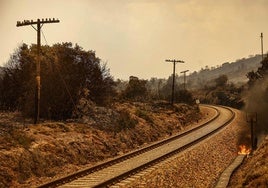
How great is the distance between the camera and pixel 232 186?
59.3ft

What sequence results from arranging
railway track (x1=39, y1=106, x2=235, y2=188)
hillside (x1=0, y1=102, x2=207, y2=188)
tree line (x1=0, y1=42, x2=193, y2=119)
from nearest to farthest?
railway track (x1=39, y1=106, x2=235, y2=188) < hillside (x1=0, y1=102, x2=207, y2=188) < tree line (x1=0, y1=42, x2=193, y2=119)

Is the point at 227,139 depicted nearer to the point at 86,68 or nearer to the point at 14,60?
the point at 86,68

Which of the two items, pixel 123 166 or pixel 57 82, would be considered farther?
pixel 57 82

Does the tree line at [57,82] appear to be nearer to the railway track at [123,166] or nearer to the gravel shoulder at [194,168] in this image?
the railway track at [123,166]

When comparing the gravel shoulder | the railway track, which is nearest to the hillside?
the railway track

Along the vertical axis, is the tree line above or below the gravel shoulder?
above

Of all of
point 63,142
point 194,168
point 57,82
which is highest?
point 57,82

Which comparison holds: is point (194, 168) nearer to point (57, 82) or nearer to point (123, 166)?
point (123, 166)

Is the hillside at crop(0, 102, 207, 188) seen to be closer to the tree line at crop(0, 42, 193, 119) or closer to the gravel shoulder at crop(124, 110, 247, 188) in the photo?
the tree line at crop(0, 42, 193, 119)

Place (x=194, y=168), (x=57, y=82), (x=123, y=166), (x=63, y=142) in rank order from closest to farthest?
(x=194, y=168)
(x=123, y=166)
(x=63, y=142)
(x=57, y=82)

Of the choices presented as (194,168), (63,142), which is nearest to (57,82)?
(63,142)

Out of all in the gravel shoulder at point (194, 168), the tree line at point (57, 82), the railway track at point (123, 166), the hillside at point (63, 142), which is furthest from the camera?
the tree line at point (57, 82)

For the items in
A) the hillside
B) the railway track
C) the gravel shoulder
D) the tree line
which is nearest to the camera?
the railway track

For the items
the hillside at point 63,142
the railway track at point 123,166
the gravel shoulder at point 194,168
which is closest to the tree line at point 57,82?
the hillside at point 63,142
